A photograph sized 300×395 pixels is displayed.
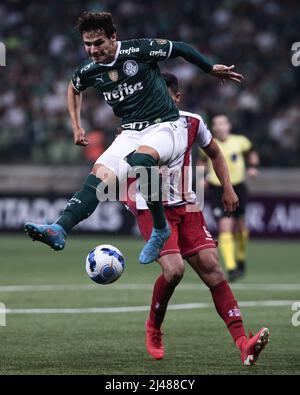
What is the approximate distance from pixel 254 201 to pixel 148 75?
13471 mm

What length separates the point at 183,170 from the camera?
7879 millimetres

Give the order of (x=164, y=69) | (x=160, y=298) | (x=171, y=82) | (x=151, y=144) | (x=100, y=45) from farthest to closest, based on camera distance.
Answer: (x=164, y=69)
(x=171, y=82)
(x=160, y=298)
(x=100, y=45)
(x=151, y=144)

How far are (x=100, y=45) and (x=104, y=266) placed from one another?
163cm

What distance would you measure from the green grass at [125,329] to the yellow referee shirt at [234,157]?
144 cm

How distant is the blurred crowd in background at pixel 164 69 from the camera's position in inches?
878

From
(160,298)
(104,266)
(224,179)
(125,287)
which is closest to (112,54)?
(224,179)

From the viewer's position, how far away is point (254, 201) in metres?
21.0

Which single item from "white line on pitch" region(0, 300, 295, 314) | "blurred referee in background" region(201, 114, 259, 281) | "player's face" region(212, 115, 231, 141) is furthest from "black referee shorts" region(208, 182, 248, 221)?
"white line on pitch" region(0, 300, 295, 314)

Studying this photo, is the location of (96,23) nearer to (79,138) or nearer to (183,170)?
(79,138)

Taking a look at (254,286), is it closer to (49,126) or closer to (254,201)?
(254,201)

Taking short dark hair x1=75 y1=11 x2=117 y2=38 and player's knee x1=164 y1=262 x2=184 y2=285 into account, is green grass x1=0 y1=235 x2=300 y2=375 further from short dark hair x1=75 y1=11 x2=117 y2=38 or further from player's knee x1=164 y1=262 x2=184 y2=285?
short dark hair x1=75 y1=11 x2=117 y2=38

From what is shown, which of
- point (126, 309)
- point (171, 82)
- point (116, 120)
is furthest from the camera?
point (116, 120)

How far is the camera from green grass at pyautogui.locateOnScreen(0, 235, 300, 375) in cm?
735
